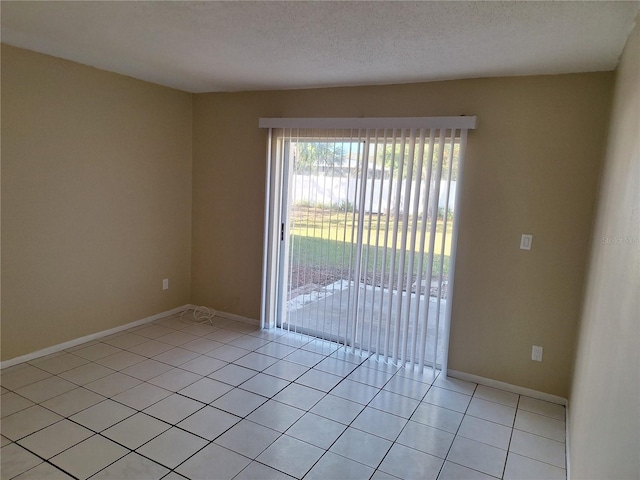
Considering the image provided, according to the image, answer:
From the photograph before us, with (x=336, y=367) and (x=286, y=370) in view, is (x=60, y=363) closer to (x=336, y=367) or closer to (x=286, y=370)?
(x=286, y=370)

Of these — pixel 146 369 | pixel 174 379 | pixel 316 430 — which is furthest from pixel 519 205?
pixel 146 369

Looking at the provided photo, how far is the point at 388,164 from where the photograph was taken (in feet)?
11.0

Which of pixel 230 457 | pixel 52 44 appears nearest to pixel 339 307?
pixel 230 457

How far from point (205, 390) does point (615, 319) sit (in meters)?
2.48

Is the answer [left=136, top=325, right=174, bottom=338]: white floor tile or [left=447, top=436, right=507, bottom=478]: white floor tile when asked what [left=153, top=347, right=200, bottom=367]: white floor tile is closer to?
[left=136, top=325, right=174, bottom=338]: white floor tile

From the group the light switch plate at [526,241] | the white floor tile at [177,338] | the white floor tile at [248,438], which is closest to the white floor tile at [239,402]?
the white floor tile at [248,438]

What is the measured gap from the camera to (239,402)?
284cm

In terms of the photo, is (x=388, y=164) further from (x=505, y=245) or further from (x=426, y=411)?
(x=426, y=411)

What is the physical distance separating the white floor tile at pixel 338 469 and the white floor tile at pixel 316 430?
12cm

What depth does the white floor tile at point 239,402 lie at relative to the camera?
2.74 metres

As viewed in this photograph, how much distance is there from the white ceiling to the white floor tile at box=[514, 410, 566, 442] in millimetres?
2268

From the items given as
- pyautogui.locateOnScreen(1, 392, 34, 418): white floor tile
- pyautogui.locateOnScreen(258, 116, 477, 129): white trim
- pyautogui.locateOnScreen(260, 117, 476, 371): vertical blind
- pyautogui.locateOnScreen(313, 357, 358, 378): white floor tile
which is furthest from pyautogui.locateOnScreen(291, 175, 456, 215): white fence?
pyautogui.locateOnScreen(1, 392, 34, 418): white floor tile

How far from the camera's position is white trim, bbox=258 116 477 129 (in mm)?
3072

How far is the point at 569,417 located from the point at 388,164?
7.02 ft
